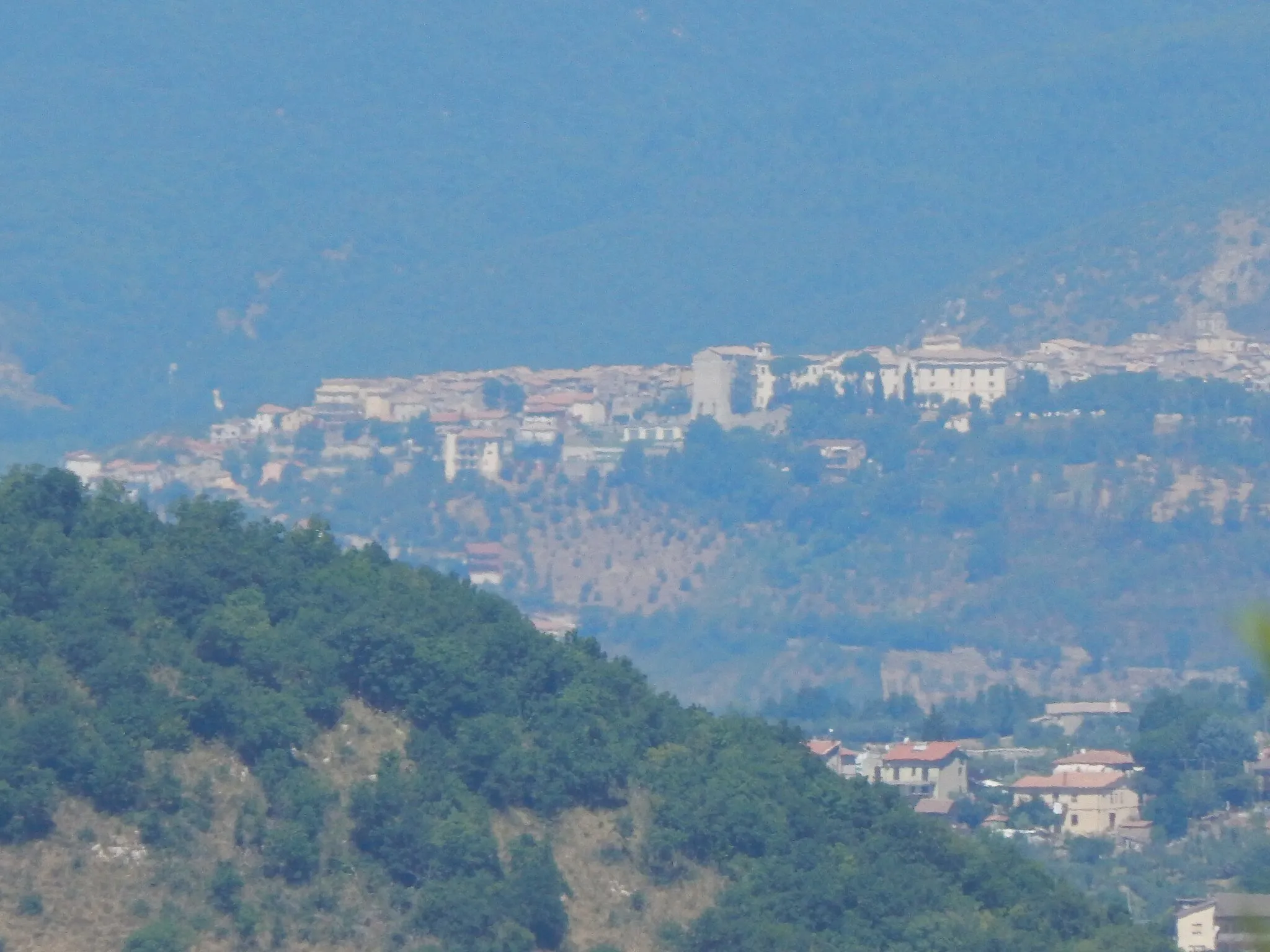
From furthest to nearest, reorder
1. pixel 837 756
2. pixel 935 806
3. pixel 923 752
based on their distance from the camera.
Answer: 1. pixel 837 756
2. pixel 923 752
3. pixel 935 806

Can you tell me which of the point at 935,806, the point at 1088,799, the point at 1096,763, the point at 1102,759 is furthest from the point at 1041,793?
the point at 935,806

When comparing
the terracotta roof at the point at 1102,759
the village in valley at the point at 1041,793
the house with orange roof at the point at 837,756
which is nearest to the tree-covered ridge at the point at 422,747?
the village in valley at the point at 1041,793

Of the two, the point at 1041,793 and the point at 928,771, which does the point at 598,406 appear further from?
the point at 1041,793

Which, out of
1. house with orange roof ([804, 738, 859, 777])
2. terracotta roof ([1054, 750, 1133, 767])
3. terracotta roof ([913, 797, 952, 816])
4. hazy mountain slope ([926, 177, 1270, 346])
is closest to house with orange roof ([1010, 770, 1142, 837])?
terracotta roof ([1054, 750, 1133, 767])

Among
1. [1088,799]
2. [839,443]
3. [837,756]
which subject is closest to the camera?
[1088,799]

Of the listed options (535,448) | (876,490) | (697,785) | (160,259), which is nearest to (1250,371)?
(876,490)

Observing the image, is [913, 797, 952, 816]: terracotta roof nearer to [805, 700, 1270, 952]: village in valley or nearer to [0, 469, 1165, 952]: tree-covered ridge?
[805, 700, 1270, 952]: village in valley
